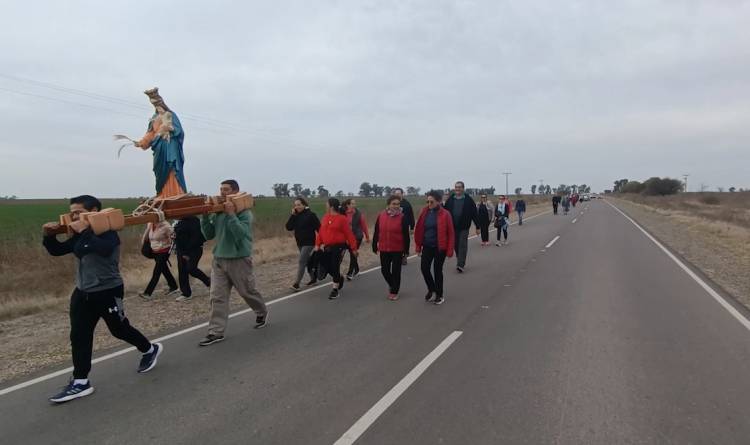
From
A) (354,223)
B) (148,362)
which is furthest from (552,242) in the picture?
(148,362)

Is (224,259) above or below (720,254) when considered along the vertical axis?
above

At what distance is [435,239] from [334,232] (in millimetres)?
1775

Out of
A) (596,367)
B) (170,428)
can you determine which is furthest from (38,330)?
(596,367)

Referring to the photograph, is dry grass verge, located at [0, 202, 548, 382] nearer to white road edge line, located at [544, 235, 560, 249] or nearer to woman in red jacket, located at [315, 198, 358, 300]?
woman in red jacket, located at [315, 198, 358, 300]

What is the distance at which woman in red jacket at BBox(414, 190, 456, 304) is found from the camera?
776 cm

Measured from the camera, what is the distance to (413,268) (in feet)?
38.2

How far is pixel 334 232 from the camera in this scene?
8.47 metres

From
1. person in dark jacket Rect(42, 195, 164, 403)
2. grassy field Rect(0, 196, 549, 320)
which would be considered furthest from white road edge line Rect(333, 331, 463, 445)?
grassy field Rect(0, 196, 549, 320)

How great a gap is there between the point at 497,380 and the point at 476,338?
1336 millimetres

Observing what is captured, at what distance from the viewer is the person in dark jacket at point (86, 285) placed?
4.18 metres

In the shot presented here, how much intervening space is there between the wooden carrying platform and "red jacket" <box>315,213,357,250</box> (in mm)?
2999

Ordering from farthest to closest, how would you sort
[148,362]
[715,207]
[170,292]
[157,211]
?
[715,207] → [170,292] → [148,362] → [157,211]

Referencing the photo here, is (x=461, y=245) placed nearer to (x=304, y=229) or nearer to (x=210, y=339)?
(x=304, y=229)

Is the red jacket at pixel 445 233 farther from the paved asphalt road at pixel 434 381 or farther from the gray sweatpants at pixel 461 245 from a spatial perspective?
the gray sweatpants at pixel 461 245
